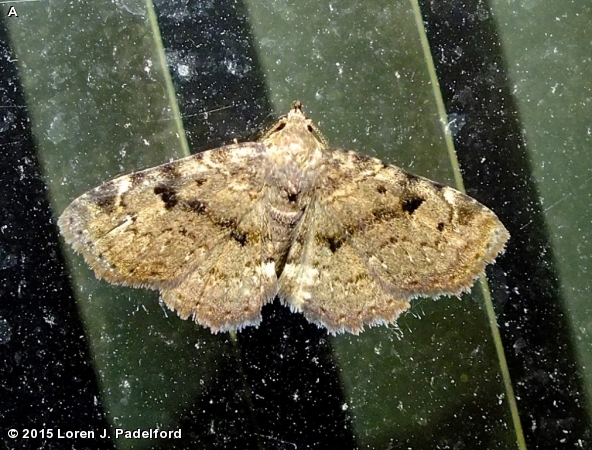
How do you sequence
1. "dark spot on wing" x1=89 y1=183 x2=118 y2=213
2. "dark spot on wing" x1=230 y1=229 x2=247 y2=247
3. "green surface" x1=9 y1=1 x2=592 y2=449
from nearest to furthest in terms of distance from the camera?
"dark spot on wing" x1=89 y1=183 x2=118 y2=213 → "dark spot on wing" x1=230 y1=229 x2=247 y2=247 → "green surface" x1=9 y1=1 x2=592 y2=449

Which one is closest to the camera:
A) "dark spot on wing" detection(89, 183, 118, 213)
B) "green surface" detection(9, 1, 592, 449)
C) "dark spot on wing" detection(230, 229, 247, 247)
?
"dark spot on wing" detection(89, 183, 118, 213)

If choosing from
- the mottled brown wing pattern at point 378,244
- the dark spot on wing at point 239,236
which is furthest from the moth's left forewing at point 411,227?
the dark spot on wing at point 239,236

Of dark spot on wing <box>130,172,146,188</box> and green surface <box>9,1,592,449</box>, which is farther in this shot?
green surface <box>9,1,592,449</box>

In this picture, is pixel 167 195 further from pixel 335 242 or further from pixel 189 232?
pixel 335 242

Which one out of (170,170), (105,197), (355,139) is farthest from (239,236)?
(355,139)

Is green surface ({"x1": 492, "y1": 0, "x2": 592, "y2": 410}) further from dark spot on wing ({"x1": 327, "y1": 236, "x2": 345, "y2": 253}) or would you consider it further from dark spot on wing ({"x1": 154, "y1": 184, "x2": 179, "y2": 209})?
dark spot on wing ({"x1": 154, "y1": 184, "x2": 179, "y2": 209})

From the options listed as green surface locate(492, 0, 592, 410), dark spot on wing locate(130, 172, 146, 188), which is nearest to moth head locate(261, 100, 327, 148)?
dark spot on wing locate(130, 172, 146, 188)

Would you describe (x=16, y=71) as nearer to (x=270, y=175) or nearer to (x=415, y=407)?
(x=270, y=175)

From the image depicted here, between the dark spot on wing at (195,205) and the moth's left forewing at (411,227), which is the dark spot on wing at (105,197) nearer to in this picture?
the dark spot on wing at (195,205)
